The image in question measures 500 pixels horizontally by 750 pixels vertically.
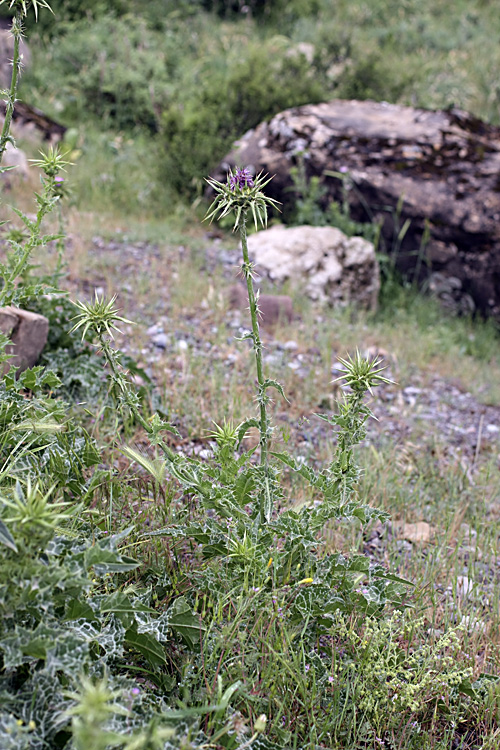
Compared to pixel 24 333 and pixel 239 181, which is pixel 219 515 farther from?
pixel 24 333

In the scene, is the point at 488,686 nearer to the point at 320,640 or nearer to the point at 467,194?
the point at 320,640

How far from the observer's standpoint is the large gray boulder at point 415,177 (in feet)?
20.1

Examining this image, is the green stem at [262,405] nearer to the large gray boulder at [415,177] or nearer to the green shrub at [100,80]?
the large gray boulder at [415,177]

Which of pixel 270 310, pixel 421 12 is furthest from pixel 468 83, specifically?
pixel 270 310

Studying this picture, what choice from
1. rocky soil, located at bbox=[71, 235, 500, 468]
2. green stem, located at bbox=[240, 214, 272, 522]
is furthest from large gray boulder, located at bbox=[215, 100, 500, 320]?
green stem, located at bbox=[240, 214, 272, 522]

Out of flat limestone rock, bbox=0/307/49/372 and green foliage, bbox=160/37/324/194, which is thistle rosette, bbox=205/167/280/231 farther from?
green foliage, bbox=160/37/324/194

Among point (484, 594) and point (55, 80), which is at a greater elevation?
point (55, 80)

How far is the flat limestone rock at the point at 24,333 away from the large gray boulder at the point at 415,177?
418 cm

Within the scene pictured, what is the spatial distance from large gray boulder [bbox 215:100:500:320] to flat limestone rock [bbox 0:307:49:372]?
4180 mm

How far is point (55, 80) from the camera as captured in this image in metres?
9.77

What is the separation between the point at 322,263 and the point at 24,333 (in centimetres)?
353

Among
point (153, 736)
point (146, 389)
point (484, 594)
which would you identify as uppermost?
point (153, 736)

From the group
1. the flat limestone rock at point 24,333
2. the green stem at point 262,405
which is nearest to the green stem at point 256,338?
the green stem at point 262,405

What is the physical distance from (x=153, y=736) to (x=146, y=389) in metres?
2.11
